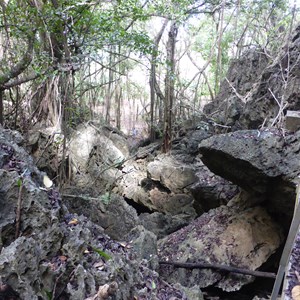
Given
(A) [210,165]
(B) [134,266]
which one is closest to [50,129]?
(A) [210,165]

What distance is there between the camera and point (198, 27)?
9781 millimetres

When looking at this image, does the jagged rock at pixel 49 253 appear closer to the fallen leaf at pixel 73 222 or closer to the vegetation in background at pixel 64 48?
the fallen leaf at pixel 73 222

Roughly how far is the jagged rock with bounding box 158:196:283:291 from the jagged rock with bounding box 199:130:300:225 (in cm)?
41

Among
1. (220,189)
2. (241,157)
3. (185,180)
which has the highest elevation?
(241,157)

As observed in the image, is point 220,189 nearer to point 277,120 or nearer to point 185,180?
point 277,120

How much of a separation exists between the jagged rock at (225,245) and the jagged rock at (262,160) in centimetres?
41

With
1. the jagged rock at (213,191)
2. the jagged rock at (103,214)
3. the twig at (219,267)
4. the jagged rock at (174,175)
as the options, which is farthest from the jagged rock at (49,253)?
the jagged rock at (174,175)

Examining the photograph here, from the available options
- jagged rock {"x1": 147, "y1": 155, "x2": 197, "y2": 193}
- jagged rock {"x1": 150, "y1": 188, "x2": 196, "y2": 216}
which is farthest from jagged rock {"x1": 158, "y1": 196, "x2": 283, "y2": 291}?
jagged rock {"x1": 147, "y1": 155, "x2": 197, "y2": 193}

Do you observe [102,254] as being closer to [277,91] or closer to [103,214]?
[103,214]

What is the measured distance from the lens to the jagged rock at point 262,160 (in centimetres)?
346

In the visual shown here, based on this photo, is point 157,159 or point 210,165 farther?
point 157,159

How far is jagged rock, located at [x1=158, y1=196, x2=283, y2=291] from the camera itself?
3.65 metres

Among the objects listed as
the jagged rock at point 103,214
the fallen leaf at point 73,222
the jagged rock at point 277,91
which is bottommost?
the jagged rock at point 103,214

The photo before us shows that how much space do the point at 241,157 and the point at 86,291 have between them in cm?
247
